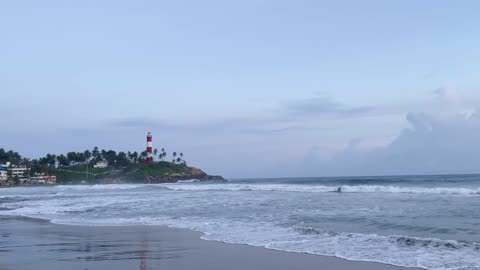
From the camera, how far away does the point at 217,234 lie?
13.9 m

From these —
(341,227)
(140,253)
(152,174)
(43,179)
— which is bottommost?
(140,253)

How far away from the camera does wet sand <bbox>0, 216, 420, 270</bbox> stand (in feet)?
30.6

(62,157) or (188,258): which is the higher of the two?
(62,157)

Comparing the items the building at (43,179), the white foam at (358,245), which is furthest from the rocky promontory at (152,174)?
the white foam at (358,245)

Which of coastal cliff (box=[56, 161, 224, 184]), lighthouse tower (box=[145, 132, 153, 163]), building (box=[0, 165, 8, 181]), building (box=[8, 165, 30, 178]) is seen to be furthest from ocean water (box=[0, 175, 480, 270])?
building (box=[8, 165, 30, 178])

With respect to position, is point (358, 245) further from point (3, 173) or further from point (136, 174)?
point (136, 174)

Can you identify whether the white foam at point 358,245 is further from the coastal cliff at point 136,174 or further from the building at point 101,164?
the building at point 101,164

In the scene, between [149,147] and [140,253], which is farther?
[149,147]

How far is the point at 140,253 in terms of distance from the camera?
35.3 ft

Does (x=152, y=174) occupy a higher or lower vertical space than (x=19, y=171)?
lower

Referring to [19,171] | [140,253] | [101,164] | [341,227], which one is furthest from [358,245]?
[101,164]

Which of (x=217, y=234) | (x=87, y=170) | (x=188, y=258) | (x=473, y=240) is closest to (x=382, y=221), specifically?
(x=473, y=240)

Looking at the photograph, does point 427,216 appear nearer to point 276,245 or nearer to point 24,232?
point 276,245

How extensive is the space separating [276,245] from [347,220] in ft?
16.1
